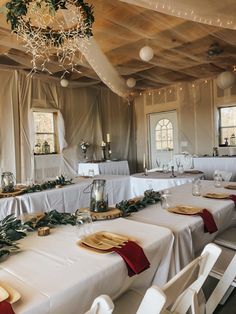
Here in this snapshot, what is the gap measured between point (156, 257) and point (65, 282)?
53 centimetres

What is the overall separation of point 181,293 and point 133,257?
0.79 feet

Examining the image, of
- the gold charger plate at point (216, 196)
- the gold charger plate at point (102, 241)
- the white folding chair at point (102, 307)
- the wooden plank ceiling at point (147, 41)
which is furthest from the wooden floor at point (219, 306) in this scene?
the wooden plank ceiling at point (147, 41)

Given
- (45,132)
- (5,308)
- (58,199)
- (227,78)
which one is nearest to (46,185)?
(58,199)

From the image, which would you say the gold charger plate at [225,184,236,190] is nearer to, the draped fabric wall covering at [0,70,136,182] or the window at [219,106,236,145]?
the window at [219,106,236,145]

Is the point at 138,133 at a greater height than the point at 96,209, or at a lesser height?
greater

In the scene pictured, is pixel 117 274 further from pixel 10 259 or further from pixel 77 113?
pixel 77 113

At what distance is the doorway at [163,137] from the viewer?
7.55 metres

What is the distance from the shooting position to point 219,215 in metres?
1.93

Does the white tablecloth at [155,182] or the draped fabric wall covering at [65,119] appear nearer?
the white tablecloth at [155,182]

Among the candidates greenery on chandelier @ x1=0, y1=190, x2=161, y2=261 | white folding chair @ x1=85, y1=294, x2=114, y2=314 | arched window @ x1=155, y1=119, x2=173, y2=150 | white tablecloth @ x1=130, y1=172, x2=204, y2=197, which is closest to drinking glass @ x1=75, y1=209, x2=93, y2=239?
greenery on chandelier @ x1=0, y1=190, x2=161, y2=261

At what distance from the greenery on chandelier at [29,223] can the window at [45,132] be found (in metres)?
4.81

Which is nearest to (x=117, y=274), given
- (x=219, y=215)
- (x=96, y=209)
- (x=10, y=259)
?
(x=10, y=259)

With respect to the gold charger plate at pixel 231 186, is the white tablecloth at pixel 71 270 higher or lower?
lower

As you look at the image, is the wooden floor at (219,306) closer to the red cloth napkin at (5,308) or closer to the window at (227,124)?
the red cloth napkin at (5,308)
